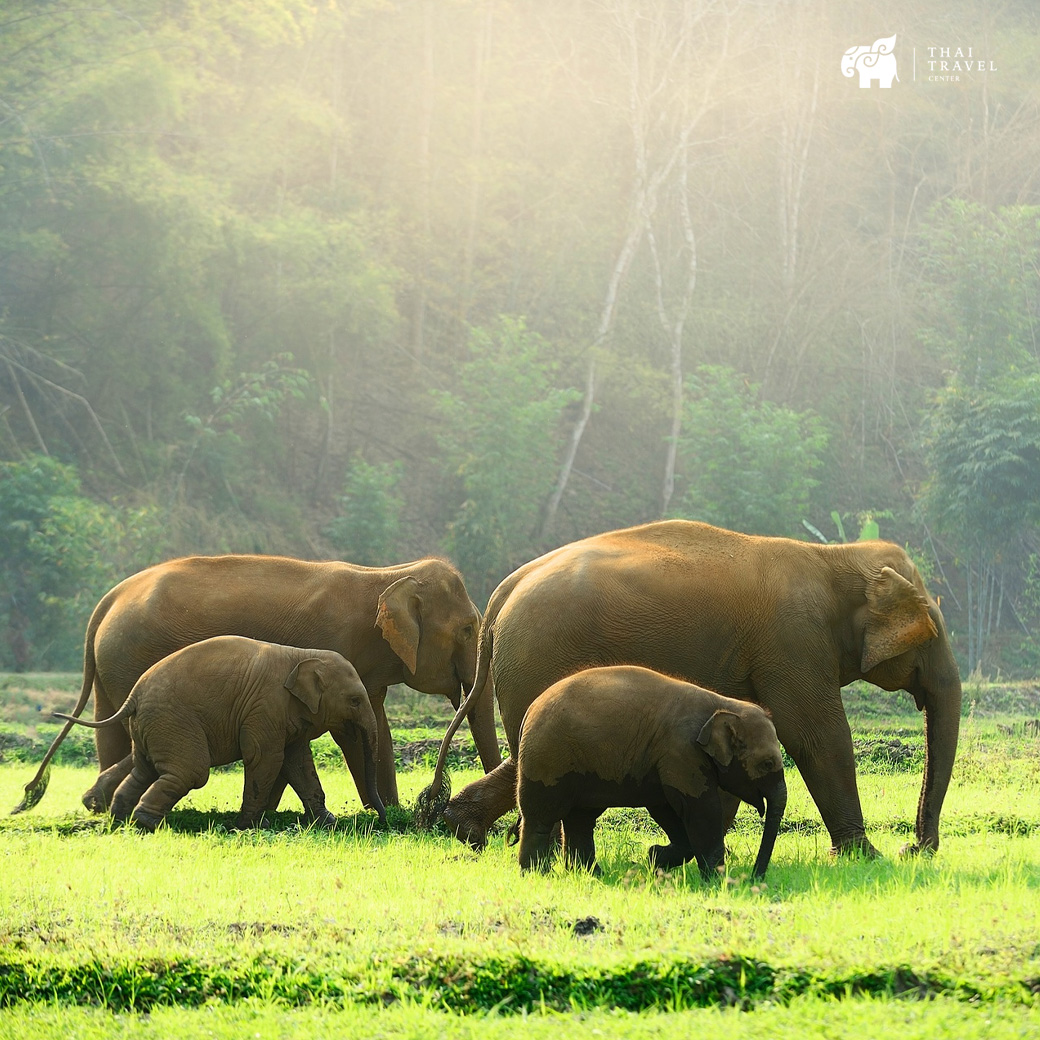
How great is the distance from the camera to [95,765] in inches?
628

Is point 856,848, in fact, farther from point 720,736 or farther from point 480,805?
point 480,805

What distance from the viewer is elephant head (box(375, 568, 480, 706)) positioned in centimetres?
1136

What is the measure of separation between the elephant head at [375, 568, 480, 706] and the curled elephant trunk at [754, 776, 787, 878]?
406 cm

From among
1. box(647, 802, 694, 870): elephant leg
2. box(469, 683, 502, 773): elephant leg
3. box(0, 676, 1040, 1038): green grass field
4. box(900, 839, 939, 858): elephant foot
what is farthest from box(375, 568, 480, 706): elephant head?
box(900, 839, 939, 858): elephant foot

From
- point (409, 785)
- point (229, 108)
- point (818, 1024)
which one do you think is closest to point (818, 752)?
point (818, 1024)

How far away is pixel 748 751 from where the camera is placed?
768cm

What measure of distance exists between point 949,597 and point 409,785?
99.4 ft

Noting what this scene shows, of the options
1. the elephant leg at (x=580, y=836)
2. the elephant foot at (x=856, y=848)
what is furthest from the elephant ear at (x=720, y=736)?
the elephant foot at (x=856, y=848)

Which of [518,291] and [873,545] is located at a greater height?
[518,291]

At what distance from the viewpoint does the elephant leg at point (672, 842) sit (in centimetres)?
806

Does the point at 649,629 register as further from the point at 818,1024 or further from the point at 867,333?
the point at 867,333

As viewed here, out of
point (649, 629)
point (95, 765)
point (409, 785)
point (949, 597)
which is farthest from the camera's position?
point (949, 597)

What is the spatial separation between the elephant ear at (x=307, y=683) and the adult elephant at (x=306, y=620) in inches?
47.2

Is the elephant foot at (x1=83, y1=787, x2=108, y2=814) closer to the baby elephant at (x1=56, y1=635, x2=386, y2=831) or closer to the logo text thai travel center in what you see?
the baby elephant at (x1=56, y1=635, x2=386, y2=831)
